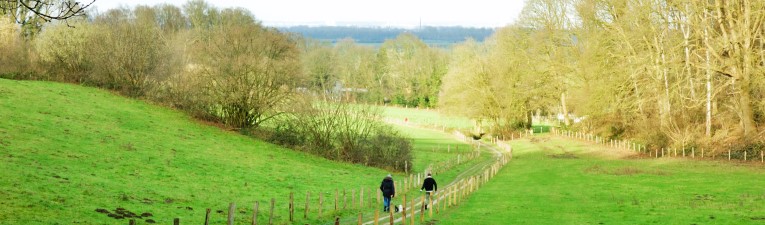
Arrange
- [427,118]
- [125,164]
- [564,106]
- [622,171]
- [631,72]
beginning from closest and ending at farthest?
[125,164], [622,171], [631,72], [564,106], [427,118]

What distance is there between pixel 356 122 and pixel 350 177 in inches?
414

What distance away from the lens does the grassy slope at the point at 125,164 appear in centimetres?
2914

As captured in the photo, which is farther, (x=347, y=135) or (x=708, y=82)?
(x=347, y=135)

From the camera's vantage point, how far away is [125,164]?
135ft

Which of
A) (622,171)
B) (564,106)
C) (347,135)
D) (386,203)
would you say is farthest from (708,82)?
Result: (564,106)

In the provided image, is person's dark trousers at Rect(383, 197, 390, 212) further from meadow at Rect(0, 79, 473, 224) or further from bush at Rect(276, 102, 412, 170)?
bush at Rect(276, 102, 412, 170)

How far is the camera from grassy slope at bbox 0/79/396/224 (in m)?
29.1

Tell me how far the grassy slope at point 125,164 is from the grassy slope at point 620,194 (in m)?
9.39

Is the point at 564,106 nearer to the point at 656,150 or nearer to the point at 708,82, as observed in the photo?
the point at 656,150

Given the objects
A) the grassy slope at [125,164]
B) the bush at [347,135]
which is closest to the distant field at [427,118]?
the bush at [347,135]

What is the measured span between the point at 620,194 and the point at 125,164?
2804 centimetres

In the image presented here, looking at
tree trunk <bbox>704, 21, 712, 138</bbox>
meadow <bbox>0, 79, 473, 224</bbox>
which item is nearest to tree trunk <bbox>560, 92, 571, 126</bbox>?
meadow <bbox>0, 79, 473, 224</bbox>

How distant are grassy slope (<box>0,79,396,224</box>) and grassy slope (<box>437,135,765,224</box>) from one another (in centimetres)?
939

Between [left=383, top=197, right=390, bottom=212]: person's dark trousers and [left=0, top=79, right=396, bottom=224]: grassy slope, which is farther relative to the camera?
[left=383, top=197, right=390, bottom=212]: person's dark trousers
